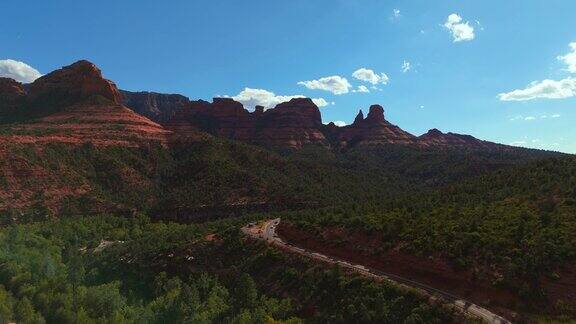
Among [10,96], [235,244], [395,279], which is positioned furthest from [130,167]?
[395,279]

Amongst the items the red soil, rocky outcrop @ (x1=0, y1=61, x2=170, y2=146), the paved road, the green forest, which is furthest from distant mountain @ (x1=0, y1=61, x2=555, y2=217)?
the red soil

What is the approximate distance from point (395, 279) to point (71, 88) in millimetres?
138729

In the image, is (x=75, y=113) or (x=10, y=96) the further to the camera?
(x=10, y=96)

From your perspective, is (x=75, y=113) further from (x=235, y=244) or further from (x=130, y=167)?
(x=235, y=244)

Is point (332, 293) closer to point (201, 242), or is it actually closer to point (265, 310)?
point (265, 310)

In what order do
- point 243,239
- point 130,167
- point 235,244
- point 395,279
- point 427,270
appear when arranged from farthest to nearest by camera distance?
point 130,167 → point 243,239 → point 235,244 → point 395,279 → point 427,270

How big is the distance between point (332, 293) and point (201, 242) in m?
25.9

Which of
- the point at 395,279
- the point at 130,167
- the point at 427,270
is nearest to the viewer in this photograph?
the point at 427,270

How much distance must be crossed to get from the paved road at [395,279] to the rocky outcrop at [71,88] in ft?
342

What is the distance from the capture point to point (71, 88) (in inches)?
6058

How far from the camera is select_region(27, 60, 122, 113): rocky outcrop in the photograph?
151250 millimetres

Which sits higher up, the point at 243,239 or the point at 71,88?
the point at 71,88

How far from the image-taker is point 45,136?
10919 cm

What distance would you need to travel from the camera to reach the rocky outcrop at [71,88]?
496 ft
